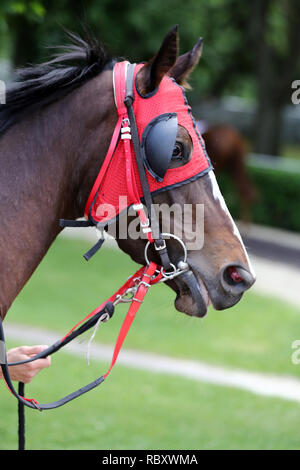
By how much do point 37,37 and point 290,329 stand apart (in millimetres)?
8820

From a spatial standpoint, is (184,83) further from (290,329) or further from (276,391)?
(290,329)

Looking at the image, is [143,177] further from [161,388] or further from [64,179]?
[161,388]

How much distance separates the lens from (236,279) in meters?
2.33

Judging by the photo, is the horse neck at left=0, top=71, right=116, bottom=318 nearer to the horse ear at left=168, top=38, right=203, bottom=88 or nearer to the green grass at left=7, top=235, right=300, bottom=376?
the horse ear at left=168, top=38, right=203, bottom=88

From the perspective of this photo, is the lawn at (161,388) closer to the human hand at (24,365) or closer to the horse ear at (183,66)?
the human hand at (24,365)

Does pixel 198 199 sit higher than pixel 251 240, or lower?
higher

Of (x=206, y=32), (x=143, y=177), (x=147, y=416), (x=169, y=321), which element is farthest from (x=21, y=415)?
(x=206, y=32)

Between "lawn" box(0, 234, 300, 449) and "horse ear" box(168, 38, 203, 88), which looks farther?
"lawn" box(0, 234, 300, 449)

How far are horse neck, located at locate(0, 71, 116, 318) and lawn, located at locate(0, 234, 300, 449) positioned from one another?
2.23 feet

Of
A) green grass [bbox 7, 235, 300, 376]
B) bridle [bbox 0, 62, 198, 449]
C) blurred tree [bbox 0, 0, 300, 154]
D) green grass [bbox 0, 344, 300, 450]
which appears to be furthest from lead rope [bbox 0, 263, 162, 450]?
blurred tree [bbox 0, 0, 300, 154]

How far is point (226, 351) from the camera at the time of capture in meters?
7.07

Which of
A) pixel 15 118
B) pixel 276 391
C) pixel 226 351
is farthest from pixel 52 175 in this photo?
pixel 226 351

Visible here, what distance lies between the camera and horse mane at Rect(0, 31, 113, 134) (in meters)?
2.36

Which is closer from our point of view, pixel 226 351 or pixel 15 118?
pixel 15 118
